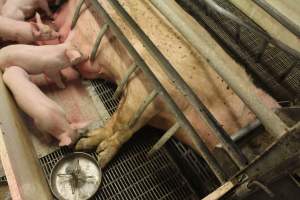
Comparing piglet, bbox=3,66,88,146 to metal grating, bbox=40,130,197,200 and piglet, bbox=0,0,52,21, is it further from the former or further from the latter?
piglet, bbox=0,0,52,21

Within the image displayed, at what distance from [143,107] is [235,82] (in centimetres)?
78

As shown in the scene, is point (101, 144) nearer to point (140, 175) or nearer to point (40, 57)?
point (140, 175)

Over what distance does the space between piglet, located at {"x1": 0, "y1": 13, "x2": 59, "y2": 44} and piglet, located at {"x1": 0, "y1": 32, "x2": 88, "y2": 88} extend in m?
0.14

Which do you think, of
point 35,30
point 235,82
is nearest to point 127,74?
point 35,30

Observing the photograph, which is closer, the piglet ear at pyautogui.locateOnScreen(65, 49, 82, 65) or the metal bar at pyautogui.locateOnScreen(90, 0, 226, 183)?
the metal bar at pyautogui.locateOnScreen(90, 0, 226, 183)

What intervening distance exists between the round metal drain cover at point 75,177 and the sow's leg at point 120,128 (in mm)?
68

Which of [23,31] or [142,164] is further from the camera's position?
[23,31]

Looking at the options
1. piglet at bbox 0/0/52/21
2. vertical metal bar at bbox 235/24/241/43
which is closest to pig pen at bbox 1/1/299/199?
vertical metal bar at bbox 235/24/241/43

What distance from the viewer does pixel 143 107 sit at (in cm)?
192

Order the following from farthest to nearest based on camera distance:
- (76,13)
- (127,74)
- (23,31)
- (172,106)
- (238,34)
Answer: (238,34) → (76,13) → (23,31) → (127,74) → (172,106)

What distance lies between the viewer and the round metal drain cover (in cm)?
204

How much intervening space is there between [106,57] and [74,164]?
752mm

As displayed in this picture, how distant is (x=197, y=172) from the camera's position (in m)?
2.16

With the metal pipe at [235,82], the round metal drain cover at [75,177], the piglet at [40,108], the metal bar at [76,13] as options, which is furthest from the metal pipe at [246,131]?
the metal bar at [76,13]
